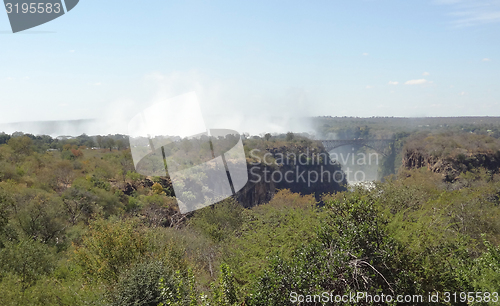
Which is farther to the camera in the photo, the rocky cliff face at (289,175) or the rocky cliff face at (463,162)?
the rocky cliff face at (289,175)

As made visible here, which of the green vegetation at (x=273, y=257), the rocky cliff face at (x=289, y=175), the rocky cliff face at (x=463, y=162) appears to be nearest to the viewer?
the green vegetation at (x=273, y=257)

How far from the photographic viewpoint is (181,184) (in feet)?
115

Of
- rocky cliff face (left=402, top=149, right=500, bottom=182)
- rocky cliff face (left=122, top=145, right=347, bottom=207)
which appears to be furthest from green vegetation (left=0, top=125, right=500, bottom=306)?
rocky cliff face (left=402, top=149, right=500, bottom=182)

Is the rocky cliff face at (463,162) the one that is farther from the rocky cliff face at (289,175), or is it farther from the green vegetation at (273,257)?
the green vegetation at (273,257)

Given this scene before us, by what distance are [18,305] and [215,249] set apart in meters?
9.35

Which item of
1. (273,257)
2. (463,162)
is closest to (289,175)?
(463,162)

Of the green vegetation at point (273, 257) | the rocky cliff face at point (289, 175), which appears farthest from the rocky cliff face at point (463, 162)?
the green vegetation at point (273, 257)

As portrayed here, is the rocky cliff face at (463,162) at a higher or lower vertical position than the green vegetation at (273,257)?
lower

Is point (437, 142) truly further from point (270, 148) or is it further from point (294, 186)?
point (270, 148)

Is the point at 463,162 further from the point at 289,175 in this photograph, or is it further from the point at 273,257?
the point at 273,257

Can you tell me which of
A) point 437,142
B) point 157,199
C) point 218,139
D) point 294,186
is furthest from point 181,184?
point 437,142

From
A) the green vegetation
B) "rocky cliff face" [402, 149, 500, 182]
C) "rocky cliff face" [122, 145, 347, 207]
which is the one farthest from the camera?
"rocky cliff face" [122, 145, 347, 207]

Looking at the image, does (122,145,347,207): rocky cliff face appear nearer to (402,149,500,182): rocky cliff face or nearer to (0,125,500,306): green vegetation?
(402,149,500,182): rocky cliff face

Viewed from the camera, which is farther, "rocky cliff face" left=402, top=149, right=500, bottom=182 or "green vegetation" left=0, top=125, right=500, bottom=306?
"rocky cliff face" left=402, top=149, right=500, bottom=182
